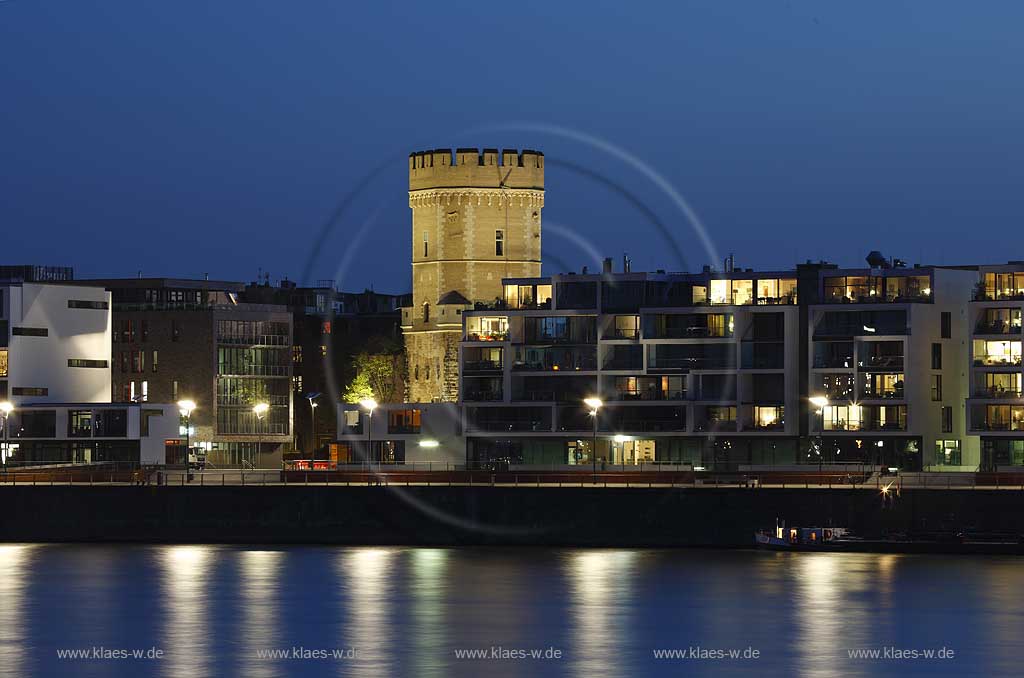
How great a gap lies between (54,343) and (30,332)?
2320 millimetres

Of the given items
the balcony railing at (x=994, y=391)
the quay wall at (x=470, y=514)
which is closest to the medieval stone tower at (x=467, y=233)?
the balcony railing at (x=994, y=391)

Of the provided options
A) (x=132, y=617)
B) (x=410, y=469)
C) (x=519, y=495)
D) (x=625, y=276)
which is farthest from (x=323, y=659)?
(x=625, y=276)

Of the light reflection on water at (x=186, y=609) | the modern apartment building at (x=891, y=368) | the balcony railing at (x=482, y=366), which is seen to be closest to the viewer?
the light reflection on water at (x=186, y=609)

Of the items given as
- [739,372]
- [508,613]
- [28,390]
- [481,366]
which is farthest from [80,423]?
[508,613]

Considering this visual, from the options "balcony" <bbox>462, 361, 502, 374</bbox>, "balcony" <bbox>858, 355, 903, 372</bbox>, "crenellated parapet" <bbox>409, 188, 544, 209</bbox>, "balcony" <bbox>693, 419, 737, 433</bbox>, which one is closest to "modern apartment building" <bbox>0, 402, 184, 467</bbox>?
"balcony" <bbox>462, 361, 502, 374</bbox>

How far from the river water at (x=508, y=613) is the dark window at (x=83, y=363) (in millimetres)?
38698

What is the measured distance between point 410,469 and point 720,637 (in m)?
50.9

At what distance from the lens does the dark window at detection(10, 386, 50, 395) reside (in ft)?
468

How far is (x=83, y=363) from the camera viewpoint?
5856 inches

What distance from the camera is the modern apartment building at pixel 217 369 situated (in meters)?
155

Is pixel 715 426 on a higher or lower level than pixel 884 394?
lower

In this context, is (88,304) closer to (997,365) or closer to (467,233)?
(467,233)

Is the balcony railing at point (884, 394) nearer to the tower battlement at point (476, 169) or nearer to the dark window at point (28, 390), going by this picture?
the tower battlement at point (476, 169)

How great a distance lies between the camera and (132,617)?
8788 centimetres
